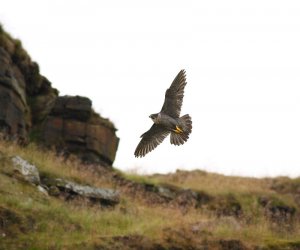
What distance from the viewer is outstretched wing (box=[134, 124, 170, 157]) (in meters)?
14.5

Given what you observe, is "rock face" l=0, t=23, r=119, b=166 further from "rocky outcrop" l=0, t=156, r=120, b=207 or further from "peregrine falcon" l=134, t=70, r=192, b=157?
"peregrine falcon" l=134, t=70, r=192, b=157

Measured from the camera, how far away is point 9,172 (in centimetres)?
1578

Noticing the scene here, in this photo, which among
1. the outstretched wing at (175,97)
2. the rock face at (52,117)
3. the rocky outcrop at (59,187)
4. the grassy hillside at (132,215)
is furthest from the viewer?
the rock face at (52,117)

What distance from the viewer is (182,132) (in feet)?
44.3

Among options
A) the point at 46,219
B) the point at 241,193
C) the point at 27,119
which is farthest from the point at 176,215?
the point at 27,119

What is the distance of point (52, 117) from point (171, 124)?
9.24m

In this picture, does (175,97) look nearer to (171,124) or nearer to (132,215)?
(171,124)

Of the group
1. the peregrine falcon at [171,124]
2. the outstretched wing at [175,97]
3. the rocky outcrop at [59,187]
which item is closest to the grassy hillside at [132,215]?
the rocky outcrop at [59,187]

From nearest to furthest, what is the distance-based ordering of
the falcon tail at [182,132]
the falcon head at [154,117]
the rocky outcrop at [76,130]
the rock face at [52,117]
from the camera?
the falcon tail at [182,132] → the falcon head at [154,117] → the rock face at [52,117] → the rocky outcrop at [76,130]

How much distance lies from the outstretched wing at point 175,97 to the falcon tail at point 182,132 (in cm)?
24

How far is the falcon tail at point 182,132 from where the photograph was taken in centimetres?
1349

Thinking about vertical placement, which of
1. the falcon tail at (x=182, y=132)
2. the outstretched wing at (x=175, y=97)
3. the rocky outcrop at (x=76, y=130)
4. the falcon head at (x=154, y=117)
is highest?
the rocky outcrop at (x=76, y=130)

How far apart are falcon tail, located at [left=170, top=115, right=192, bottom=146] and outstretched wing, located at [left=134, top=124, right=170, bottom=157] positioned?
2.40ft

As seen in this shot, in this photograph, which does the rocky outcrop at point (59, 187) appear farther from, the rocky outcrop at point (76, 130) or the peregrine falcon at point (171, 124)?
the rocky outcrop at point (76, 130)
